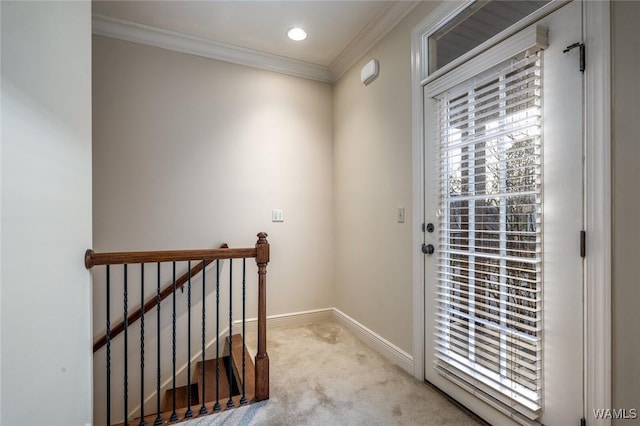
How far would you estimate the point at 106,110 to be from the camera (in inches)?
96.4

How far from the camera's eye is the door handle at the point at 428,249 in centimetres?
193

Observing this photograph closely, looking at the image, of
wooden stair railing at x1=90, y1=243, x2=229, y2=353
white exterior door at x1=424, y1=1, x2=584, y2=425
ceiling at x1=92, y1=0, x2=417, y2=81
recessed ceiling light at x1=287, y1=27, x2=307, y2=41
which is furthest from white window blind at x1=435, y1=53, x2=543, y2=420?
wooden stair railing at x1=90, y1=243, x2=229, y2=353

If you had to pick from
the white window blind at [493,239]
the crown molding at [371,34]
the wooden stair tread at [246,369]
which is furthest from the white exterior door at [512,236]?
the wooden stair tread at [246,369]

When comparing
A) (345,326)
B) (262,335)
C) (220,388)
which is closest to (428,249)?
(262,335)

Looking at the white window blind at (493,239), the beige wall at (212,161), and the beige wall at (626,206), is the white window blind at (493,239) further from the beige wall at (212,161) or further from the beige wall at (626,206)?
the beige wall at (212,161)

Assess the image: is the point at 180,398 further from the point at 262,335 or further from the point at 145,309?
the point at 262,335

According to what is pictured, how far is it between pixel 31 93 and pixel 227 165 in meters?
1.68

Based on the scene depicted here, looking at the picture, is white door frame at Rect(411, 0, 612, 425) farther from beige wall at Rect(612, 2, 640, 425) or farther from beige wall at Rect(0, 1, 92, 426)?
beige wall at Rect(0, 1, 92, 426)

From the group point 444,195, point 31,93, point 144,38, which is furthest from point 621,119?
point 144,38

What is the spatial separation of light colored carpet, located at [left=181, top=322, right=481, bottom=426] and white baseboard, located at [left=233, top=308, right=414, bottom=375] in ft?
0.18

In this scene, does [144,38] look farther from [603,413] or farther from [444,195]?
[603,413]

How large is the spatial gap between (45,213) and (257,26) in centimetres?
208

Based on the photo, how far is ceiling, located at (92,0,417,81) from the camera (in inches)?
88.2

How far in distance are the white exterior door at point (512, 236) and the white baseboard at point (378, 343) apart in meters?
0.23
